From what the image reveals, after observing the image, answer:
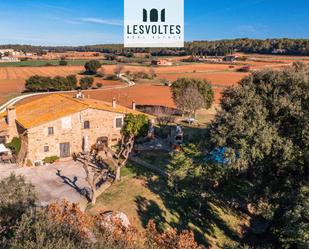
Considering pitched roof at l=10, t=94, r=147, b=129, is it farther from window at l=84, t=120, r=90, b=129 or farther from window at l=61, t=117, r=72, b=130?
window at l=84, t=120, r=90, b=129

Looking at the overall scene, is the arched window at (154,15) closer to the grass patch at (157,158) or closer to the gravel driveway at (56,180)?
the grass patch at (157,158)

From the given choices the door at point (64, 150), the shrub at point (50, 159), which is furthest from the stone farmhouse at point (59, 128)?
the shrub at point (50, 159)

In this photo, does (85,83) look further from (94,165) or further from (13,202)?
(13,202)

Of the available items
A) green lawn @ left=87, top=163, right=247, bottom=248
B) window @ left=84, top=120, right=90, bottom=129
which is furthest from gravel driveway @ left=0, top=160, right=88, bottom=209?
window @ left=84, top=120, right=90, bottom=129

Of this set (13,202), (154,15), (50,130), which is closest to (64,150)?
(50,130)

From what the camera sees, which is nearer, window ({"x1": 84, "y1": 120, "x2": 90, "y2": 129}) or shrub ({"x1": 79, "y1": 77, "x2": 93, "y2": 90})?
window ({"x1": 84, "y1": 120, "x2": 90, "y2": 129})

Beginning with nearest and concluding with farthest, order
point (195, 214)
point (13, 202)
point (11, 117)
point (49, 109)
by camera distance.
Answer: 1. point (13, 202)
2. point (195, 214)
3. point (11, 117)
4. point (49, 109)

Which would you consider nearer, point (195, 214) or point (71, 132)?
point (195, 214)
